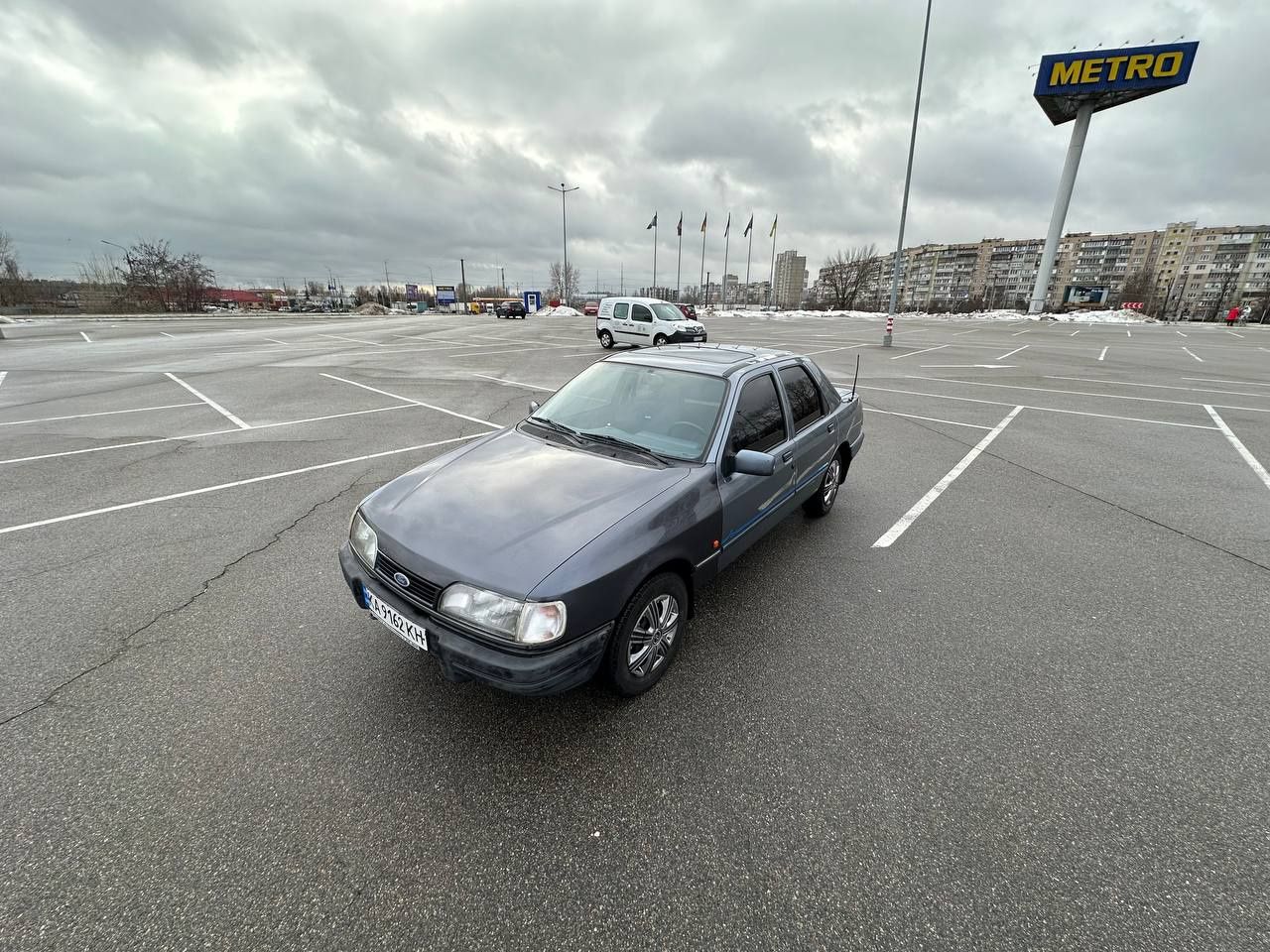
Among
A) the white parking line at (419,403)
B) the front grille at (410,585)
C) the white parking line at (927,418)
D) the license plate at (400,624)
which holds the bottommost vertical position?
the white parking line at (927,418)

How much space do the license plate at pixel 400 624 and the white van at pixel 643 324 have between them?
16.8m

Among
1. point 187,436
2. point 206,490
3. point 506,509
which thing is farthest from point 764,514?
point 187,436

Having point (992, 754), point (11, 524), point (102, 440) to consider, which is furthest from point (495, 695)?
point (102, 440)

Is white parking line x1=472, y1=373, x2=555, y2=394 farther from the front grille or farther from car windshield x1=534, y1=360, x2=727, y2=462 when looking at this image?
the front grille

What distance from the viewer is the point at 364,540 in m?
2.69

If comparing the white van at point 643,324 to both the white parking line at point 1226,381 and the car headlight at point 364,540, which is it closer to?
the white parking line at point 1226,381

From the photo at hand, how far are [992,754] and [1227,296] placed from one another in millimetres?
143507

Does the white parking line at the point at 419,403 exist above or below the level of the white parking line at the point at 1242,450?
above

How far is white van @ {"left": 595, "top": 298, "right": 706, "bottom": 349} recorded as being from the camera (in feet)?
62.0

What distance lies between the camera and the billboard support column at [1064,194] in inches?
1853

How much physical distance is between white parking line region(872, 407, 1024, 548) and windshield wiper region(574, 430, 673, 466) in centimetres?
226

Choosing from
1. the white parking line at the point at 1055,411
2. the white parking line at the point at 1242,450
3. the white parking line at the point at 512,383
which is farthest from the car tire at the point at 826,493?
the white parking line at the point at 1055,411

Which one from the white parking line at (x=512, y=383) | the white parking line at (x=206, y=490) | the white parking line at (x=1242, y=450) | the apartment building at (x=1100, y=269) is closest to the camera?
the white parking line at (x=206, y=490)

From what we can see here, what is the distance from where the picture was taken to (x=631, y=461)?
9.73ft
